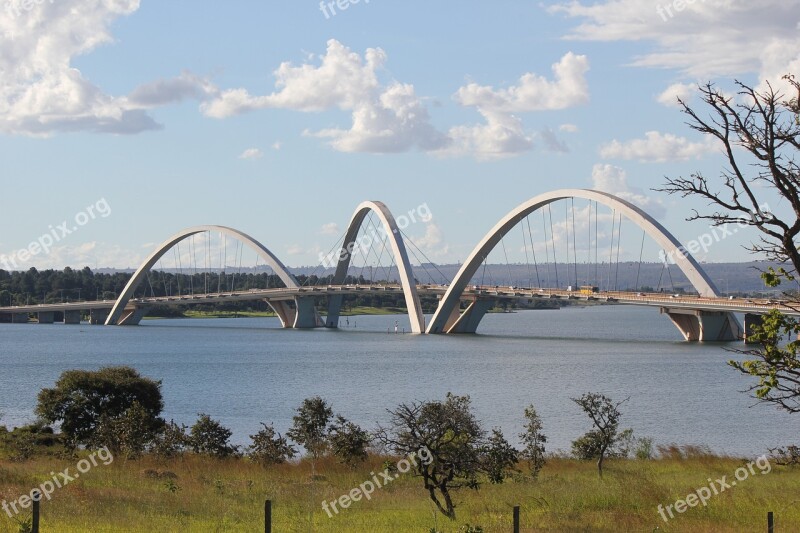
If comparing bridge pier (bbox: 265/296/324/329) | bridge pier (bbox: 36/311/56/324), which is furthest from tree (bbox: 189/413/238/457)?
bridge pier (bbox: 36/311/56/324)

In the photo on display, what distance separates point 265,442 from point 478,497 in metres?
8.75

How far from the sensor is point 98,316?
151875mm

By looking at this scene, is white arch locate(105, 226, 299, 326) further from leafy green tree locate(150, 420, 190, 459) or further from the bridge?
leafy green tree locate(150, 420, 190, 459)

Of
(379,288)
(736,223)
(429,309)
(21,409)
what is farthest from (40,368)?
(429,309)

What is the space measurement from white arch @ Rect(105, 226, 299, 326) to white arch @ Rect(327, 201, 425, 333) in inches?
222

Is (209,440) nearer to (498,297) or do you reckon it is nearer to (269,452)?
(269,452)

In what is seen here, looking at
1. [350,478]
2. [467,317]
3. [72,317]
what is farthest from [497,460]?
[72,317]

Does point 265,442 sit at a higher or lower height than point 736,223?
lower

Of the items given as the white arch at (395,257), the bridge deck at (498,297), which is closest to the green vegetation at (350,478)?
the bridge deck at (498,297)

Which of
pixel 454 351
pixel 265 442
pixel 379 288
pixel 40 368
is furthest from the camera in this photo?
pixel 379 288

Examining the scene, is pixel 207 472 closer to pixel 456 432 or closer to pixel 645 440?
pixel 456 432

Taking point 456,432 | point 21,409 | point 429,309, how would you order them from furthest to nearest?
point 429,309
point 21,409
point 456,432

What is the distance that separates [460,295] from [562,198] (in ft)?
51.4

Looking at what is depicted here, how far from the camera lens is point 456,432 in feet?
63.8
